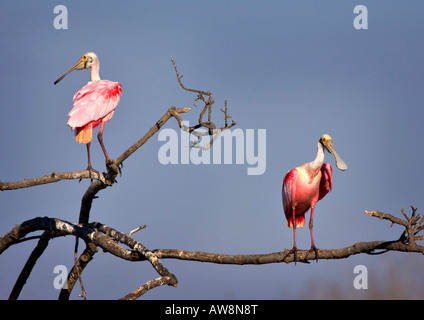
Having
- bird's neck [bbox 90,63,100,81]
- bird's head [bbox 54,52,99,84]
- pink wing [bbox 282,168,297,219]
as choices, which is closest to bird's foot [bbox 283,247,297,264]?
pink wing [bbox 282,168,297,219]

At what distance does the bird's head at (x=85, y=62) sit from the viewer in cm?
1416

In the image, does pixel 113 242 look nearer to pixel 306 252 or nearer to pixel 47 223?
pixel 47 223

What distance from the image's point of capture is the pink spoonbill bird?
12.0m

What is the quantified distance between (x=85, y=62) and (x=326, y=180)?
5.78 m

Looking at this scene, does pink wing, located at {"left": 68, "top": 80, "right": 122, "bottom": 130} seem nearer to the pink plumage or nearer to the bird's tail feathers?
the pink plumage

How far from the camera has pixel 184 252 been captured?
1041cm

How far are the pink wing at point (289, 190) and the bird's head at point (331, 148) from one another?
28.1 inches

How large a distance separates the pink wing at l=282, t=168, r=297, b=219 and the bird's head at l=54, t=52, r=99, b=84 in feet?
16.3

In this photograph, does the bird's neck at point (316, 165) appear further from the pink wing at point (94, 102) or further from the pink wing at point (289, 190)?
the pink wing at point (94, 102)

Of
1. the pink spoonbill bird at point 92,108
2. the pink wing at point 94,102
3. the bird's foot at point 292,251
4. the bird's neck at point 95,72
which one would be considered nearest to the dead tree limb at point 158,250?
the bird's foot at point 292,251

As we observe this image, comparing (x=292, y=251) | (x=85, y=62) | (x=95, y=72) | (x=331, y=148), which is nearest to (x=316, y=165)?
(x=331, y=148)

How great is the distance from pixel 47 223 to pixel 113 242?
1540 mm

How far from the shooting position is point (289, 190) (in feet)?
38.4
